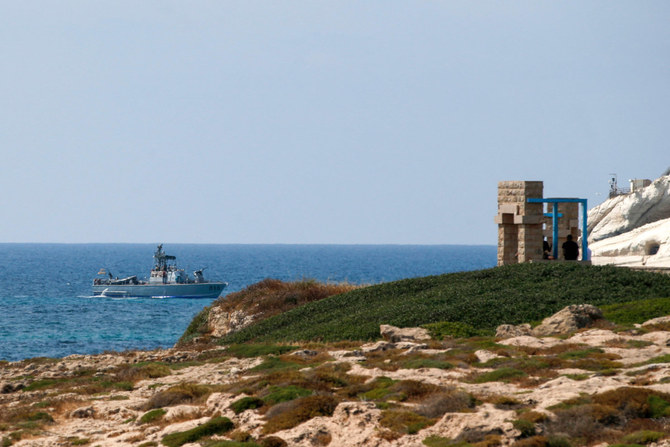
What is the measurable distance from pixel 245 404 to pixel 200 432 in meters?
1.39

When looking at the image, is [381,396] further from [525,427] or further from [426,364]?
[525,427]

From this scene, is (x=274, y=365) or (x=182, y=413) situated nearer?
(x=182, y=413)

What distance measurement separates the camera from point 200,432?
16.2 metres

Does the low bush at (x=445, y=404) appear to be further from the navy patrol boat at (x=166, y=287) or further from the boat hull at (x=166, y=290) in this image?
the boat hull at (x=166, y=290)

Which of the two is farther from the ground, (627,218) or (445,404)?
(627,218)

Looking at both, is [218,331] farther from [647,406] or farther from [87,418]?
[647,406]

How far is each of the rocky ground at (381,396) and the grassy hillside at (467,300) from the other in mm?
3684

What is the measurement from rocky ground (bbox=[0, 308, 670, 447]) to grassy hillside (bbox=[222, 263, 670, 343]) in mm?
3684

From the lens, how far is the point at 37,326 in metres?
66.1

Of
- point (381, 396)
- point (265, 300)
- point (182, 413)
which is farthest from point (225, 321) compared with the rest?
point (381, 396)

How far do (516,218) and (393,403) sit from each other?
2406 centimetres

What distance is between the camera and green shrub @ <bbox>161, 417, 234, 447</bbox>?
15930 millimetres

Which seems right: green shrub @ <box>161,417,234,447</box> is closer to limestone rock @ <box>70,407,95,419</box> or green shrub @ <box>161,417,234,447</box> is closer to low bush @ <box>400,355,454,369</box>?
limestone rock @ <box>70,407,95,419</box>

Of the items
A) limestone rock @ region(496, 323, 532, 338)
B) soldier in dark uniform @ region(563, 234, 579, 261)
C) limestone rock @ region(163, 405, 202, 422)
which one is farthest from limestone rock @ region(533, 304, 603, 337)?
soldier in dark uniform @ region(563, 234, 579, 261)
